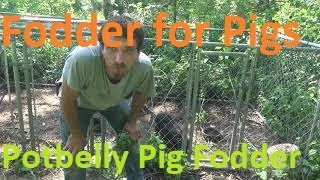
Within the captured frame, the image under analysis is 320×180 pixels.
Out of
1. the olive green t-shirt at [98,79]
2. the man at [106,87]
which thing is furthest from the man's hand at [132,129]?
the olive green t-shirt at [98,79]

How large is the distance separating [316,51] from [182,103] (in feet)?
8.27

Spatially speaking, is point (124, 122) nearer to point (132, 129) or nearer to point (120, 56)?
point (132, 129)

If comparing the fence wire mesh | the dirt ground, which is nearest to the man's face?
the fence wire mesh

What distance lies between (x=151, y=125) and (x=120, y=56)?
2.62m

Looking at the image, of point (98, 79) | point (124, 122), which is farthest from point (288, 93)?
point (98, 79)

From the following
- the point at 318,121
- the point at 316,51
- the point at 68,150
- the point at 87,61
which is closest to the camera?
the point at 87,61

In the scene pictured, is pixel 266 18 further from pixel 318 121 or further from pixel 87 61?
pixel 87 61

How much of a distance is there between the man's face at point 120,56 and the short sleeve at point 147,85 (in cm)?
28

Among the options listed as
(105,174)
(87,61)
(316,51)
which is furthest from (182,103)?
(87,61)

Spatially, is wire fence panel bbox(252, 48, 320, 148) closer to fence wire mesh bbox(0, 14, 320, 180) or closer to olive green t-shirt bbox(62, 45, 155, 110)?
fence wire mesh bbox(0, 14, 320, 180)

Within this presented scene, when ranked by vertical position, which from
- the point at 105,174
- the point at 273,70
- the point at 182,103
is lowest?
the point at 105,174

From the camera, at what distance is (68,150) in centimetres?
293

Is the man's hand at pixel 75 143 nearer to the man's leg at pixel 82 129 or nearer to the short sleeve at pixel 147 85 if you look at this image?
the man's leg at pixel 82 129

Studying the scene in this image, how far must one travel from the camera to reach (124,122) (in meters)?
3.12
